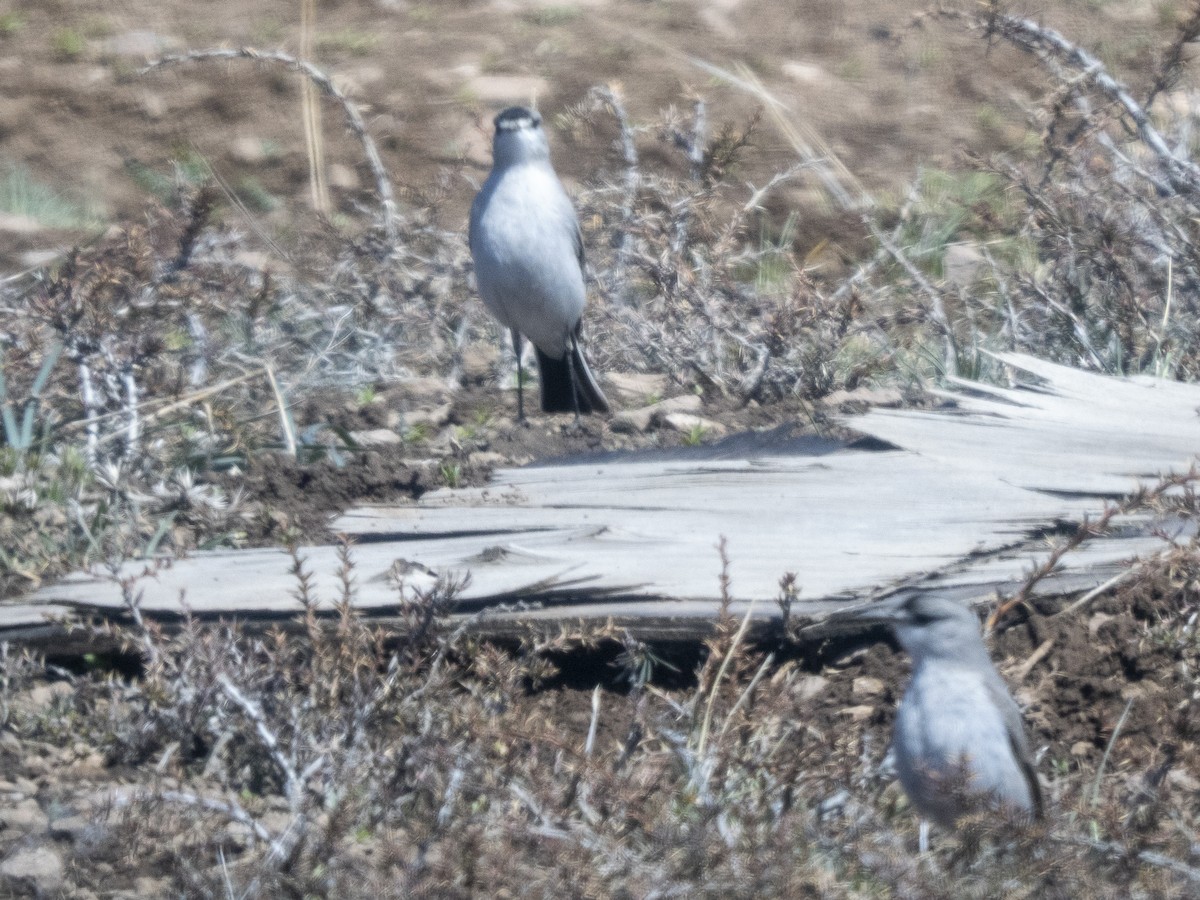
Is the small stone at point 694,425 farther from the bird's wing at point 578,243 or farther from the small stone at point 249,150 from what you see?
the small stone at point 249,150

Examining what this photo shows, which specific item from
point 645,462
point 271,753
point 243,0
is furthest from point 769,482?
point 243,0

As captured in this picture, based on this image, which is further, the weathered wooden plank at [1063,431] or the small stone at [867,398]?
the small stone at [867,398]

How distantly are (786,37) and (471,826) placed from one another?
8558 millimetres

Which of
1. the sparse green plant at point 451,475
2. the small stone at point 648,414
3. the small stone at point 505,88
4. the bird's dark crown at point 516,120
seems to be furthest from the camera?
the small stone at point 505,88

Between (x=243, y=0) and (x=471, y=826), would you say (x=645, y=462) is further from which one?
(x=243, y=0)

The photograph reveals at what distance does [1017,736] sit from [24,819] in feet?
6.29

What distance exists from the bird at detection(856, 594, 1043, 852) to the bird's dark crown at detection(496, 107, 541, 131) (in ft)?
11.4

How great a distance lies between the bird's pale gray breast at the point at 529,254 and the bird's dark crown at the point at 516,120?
156 millimetres

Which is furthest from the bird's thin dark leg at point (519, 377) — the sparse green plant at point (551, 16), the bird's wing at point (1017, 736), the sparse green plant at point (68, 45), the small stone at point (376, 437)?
the sparse green plant at point (68, 45)

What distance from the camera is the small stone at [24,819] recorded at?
9.92ft

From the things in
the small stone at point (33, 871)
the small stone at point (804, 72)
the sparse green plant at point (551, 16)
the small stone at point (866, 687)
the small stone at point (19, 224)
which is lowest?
the small stone at point (33, 871)

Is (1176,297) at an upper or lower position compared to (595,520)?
upper

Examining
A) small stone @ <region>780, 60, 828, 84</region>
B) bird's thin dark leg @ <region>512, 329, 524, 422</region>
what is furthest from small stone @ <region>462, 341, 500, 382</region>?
small stone @ <region>780, 60, 828, 84</region>

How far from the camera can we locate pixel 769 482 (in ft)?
13.3
